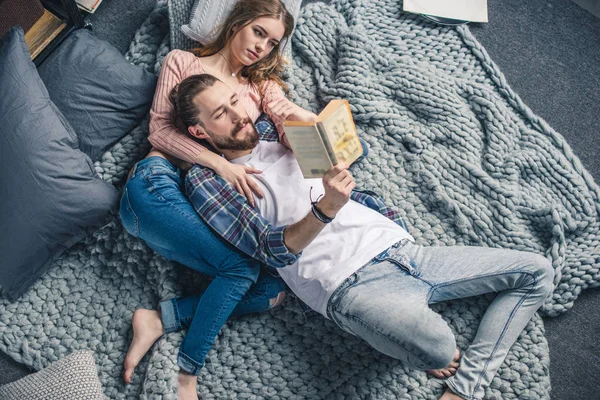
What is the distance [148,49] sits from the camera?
6.83 ft

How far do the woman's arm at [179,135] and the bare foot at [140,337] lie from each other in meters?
0.50

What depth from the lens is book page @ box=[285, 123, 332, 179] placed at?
1.40 meters

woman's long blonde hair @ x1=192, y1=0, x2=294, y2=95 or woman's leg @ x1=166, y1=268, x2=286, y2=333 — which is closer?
woman's leg @ x1=166, y1=268, x2=286, y2=333

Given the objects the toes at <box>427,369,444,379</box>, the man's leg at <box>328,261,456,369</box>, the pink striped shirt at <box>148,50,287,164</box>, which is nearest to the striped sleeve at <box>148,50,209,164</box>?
the pink striped shirt at <box>148,50,287,164</box>

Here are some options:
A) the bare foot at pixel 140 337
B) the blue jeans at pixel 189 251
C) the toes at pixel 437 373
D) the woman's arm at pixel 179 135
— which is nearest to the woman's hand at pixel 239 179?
the woman's arm at pixel 179 135

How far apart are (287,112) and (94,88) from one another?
2.19 ft

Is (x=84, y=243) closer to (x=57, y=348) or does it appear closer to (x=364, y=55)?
(x=57, y=348)

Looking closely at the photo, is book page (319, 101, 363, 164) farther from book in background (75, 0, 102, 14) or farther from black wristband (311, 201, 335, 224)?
book in background (75, 0, 102, 14)

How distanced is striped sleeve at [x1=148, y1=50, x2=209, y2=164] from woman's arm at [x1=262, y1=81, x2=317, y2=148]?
24 centimetres

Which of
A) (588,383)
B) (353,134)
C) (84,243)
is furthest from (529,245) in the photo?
(84,243)

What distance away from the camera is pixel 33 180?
67.3 inches

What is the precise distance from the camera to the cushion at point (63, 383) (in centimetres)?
155

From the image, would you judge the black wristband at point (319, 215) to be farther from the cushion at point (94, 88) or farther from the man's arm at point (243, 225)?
the cushion at point (94, 88)

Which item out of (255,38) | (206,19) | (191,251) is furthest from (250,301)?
(206,19)
